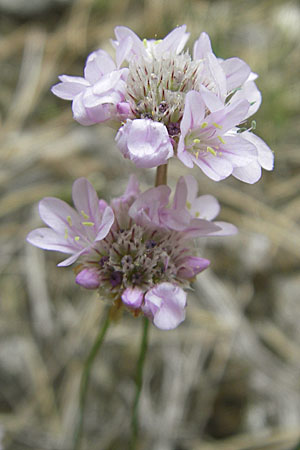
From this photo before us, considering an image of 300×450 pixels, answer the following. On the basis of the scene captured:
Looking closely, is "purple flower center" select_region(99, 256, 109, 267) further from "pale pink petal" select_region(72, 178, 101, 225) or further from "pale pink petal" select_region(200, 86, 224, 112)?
"pale pink petal" select_region(200, 86, 224, 112)

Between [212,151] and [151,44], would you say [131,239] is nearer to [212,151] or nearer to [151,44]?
[212,151]

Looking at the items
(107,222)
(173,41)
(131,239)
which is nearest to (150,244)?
(131,239)

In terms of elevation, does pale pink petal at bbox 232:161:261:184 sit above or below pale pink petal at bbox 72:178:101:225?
above

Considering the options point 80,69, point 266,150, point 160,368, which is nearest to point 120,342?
point 160,368

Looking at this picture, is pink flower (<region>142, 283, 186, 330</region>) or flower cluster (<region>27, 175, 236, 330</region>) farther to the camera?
flower cluster (<region>27, 175, 236, 330</region>)

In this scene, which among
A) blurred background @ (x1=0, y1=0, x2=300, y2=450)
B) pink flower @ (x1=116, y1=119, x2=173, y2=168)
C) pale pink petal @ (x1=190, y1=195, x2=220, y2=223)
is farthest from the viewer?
blurred background @ (x1=0, y1=0, x2=300, y2=450)

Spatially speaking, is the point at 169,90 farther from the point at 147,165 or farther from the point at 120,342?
the point at 120,342

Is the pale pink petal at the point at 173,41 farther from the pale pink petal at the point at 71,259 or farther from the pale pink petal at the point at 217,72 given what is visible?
the pale pink petal at the point at 71,259

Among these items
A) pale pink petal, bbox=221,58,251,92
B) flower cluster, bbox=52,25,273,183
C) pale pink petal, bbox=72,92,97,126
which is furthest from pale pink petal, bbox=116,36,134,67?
pale pink petal, bbox=221,58,251,92
